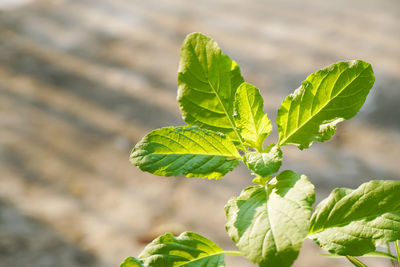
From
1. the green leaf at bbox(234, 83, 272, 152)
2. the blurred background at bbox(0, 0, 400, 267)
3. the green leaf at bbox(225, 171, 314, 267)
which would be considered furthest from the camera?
the blurred background at bbox(0, 0, 400, 267)

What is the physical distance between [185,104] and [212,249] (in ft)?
0.48

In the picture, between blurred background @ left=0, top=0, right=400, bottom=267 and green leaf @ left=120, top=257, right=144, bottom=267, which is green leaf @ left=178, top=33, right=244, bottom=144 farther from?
blurred background @ left=0, top=0, right=400, bottom=267

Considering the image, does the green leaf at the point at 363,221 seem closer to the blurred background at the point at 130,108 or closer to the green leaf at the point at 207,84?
the green leaf at the point at 207,84

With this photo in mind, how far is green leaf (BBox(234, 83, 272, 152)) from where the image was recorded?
0.42 meters

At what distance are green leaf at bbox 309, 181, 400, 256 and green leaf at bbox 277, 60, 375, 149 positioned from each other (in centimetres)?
6

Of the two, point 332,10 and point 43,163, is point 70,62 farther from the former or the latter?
point 332,10

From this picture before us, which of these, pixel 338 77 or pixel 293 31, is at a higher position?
pixel 293 31

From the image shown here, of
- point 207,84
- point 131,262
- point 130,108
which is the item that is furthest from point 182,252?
point 130,108

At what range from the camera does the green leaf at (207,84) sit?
0.43 meters

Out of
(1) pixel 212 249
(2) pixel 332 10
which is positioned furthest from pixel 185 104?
(2) pixel 332 10

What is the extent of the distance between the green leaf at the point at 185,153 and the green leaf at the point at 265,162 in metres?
0.02

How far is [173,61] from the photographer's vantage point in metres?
2.44

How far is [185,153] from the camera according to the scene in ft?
1.36

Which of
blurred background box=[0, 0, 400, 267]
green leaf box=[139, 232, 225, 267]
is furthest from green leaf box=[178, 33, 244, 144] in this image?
blurred background box=[0, 0, 400, 267]
